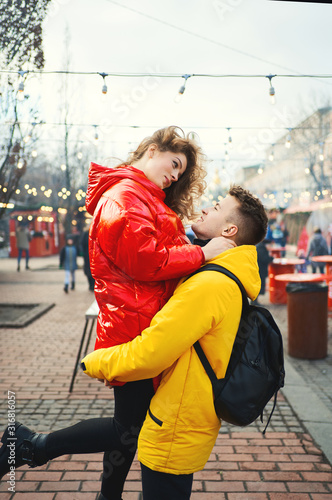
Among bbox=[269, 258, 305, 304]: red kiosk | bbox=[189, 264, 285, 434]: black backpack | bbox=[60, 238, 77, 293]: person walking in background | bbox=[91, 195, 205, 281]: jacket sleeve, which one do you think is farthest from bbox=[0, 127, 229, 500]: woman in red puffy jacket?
bbox=[60, 238, 77, 293]: person walking in background

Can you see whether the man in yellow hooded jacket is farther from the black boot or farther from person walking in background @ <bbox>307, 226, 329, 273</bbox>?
person walking in background @ <bbox>307, 226, 329, 273</bbox>

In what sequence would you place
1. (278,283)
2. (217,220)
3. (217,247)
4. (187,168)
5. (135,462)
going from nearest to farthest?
1. (217,247)
2. (217,220)
3. (187,168)
4. (135,462)
5. (278,283)

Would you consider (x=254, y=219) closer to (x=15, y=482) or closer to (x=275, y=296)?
(x=15, y=482)

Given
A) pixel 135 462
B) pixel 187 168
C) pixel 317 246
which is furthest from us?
pixel 317 246

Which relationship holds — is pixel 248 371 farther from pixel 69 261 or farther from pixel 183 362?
pixel 69 261

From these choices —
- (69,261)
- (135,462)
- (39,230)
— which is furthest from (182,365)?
(39,230)

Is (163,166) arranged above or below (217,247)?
above

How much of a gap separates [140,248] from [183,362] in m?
0.49

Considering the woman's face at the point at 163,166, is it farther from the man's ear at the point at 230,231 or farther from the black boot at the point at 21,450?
the black boot at the point at 21,450

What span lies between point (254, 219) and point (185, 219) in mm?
560

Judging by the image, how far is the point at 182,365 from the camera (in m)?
1.62

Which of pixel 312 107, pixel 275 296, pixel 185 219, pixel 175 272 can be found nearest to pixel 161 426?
pixel 175 272

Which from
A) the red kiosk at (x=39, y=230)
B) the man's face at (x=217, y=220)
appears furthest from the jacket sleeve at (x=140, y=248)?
the red kiosk at (x=39, y=230)

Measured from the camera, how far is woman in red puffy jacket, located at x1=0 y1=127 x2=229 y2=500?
1.62 meters
